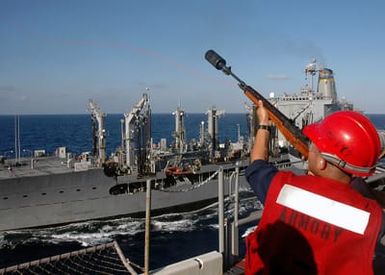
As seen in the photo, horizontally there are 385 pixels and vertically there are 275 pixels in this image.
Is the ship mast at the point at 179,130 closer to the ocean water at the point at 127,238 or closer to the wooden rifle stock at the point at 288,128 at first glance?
the ocean water at the point at 127,238

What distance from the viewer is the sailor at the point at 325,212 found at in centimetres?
149

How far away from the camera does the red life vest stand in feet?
4.89

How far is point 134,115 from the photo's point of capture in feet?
78.4

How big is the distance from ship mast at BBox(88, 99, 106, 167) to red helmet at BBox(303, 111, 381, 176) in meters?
21.7

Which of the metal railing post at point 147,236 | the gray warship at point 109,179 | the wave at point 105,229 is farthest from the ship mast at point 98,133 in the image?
the metal railing post at point 147,236

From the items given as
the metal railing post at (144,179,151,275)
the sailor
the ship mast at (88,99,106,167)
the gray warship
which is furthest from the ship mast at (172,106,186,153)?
the sailor

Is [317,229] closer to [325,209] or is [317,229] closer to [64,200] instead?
[325,209]

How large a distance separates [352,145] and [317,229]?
362 millimetres

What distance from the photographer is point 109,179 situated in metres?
21.6

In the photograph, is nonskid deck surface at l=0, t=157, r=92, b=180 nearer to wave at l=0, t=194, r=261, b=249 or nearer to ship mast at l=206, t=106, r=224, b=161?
wave at l=0, t=194, r=261, b=249

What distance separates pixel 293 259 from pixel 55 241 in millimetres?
18265

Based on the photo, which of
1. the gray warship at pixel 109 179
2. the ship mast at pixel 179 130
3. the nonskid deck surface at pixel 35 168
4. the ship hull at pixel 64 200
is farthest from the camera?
the ship mast at pixel 179 130

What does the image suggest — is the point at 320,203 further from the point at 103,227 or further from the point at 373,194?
the point at 103,227

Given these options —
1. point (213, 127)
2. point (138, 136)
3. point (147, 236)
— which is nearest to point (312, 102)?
point (213, 127)
